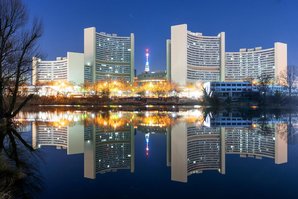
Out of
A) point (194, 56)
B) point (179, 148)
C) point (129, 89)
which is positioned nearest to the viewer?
point (179, 148)

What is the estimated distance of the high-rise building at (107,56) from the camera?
14025cm

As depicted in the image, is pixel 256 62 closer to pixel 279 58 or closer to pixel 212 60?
pixel 279 58

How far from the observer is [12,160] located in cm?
963

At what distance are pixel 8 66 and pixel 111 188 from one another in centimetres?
1414

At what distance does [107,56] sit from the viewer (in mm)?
147250

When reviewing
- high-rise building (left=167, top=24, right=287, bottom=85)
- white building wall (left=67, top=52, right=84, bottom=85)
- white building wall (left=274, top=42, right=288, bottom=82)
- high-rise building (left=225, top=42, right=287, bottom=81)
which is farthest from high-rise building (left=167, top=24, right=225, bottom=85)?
white building wall (left=67, top=52, right=84, bottom=85)

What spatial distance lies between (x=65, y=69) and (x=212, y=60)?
69653mm

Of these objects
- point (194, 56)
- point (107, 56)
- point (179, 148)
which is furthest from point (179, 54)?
point (179, 148)

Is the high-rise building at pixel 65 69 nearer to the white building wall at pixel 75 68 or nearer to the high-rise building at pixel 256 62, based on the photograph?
the white building wall at pixel 75 68

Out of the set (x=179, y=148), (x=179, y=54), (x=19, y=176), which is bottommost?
(x=179, y=148)

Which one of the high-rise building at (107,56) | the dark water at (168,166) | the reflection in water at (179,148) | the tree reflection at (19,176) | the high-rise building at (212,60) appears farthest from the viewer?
the high-rise building at (107,56)

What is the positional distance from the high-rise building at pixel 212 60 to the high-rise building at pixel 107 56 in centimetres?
1991

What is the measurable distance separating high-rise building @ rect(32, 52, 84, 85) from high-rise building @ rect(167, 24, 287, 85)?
135 ft

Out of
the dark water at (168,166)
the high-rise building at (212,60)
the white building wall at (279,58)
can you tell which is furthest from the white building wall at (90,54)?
the dark water at (168,166)
